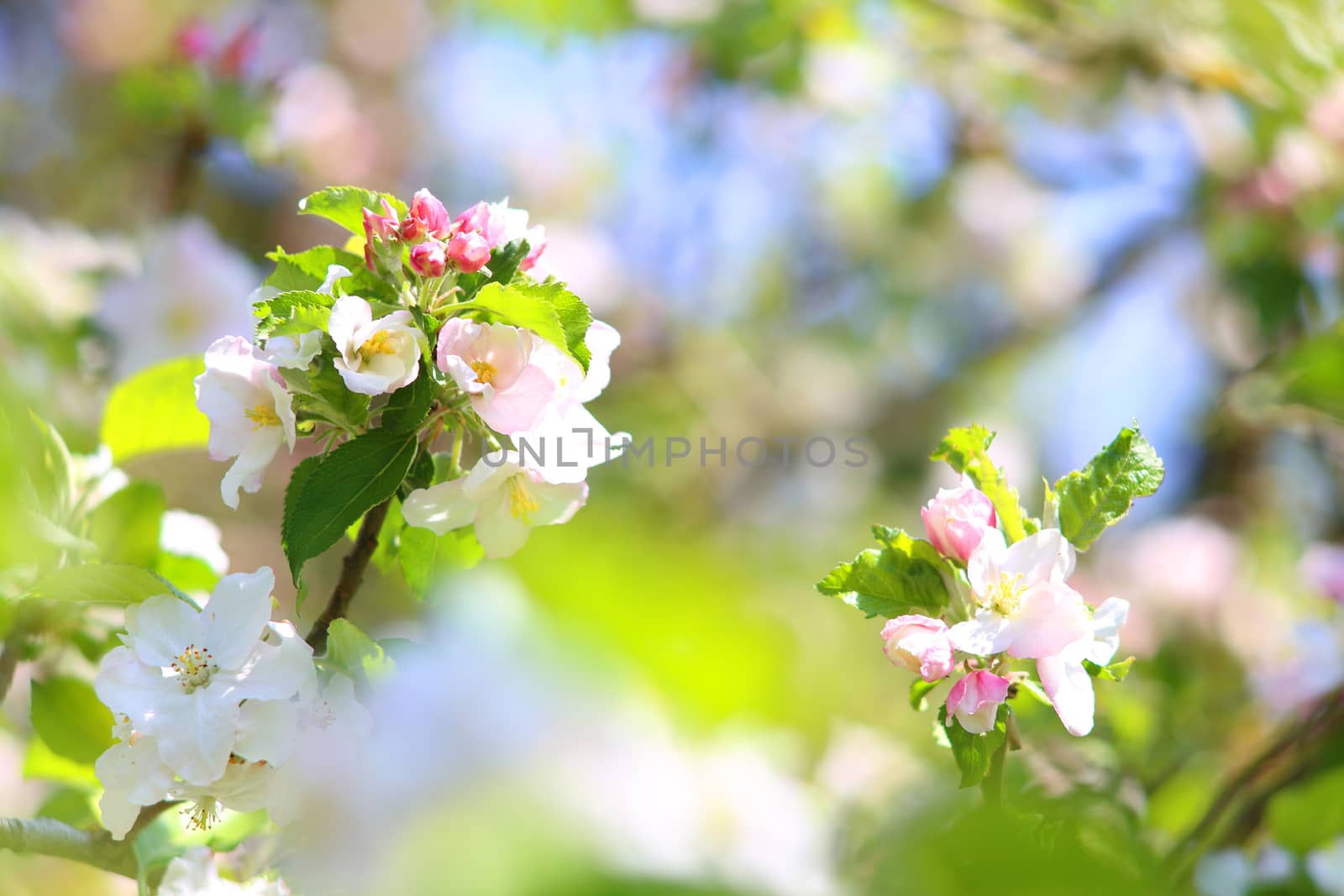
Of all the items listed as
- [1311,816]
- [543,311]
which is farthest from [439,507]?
[1311,816]

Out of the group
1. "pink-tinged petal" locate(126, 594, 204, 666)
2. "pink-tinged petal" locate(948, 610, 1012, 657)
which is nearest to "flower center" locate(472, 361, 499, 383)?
"pink-tinged petal" locate(126, 594, 204, 666)

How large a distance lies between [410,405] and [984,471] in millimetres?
384

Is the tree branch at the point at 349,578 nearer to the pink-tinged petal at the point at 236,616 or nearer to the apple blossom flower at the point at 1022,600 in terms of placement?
the pink-tinged petal at the point at 236,616

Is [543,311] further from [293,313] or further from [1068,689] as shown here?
[1068,689]

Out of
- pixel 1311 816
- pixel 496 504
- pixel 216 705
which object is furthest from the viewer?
pixel 1311 816

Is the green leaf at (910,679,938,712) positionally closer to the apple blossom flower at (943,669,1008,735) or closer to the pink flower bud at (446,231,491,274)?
the apple blossom flower at (943,669,1008,735)

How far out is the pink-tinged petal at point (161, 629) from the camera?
1.99 ft

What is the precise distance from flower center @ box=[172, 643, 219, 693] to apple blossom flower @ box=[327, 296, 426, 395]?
0.58 ft

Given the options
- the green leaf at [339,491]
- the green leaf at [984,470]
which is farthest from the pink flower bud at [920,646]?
the green leaf at [339,491]

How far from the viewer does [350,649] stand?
23.5 inches

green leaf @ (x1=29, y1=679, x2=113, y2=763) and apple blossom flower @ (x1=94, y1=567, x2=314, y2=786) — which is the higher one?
green leaf @ (x1=29, y1=679, x2=113, y2=763)

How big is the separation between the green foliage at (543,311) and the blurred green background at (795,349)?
186mm

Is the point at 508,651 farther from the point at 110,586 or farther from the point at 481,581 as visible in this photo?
the point at 110,586

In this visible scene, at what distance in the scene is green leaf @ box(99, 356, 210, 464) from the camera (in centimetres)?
84
